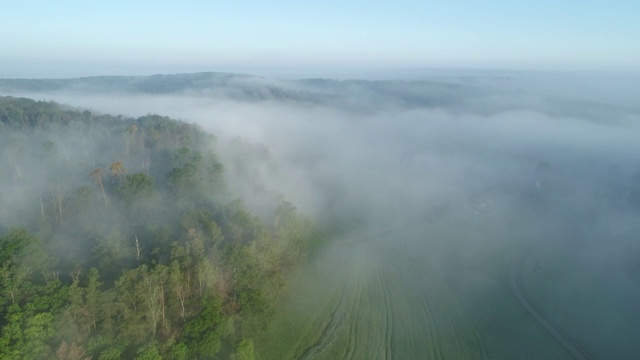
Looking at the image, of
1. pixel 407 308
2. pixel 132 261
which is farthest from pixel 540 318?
pixel 132 261

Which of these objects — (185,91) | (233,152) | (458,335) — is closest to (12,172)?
(233,152)

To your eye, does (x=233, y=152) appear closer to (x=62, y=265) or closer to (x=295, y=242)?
(x=295, y=242)

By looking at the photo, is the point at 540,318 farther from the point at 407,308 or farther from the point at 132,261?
the point at 132,261

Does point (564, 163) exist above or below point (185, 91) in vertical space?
below

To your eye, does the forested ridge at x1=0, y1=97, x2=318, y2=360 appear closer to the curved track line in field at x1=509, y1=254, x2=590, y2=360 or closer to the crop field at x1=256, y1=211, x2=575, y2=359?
the crop field at x1=256, y1=211, x2=575, y2=359

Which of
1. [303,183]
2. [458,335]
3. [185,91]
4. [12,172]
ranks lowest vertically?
[458,335]

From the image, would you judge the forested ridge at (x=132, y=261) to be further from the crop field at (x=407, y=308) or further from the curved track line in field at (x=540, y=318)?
the curved track line in field at (x=540, y=318)
